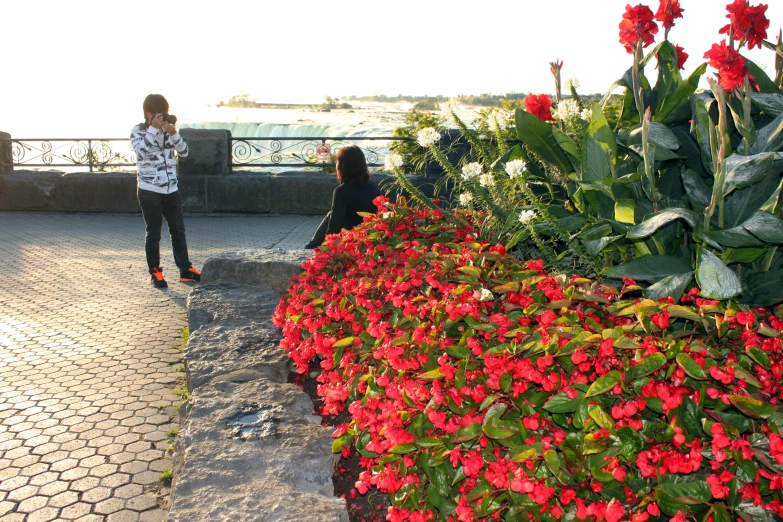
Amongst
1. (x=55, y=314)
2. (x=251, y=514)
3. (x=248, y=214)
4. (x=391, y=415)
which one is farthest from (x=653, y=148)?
(x=248, y=214)

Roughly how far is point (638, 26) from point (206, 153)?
31.4 ft

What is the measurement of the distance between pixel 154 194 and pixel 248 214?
5.09 metres

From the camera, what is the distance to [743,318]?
6.73ft

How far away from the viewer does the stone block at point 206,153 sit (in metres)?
11.2

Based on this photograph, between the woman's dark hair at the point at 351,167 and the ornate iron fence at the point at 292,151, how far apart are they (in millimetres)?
6106

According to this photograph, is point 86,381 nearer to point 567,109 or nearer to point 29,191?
point 567,109

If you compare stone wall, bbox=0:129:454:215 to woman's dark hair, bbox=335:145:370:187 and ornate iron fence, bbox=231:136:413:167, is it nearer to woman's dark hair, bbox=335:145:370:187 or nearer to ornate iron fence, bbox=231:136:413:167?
ornate iron fence, bbox=231:136:413:167

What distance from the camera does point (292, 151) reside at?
12.0m

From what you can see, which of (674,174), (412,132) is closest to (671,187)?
(674,174)

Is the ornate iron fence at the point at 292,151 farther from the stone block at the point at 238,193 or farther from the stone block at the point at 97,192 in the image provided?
the stone block at the point at 97,192

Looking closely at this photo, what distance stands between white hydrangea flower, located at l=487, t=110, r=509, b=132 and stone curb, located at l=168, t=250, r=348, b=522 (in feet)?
5.61

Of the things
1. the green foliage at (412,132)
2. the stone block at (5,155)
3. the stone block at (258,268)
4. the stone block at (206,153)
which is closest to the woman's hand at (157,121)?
the stone block at (258,268)

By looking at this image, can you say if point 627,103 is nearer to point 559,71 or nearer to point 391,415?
point 559,71

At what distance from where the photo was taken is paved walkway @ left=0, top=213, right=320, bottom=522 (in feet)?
9.78
